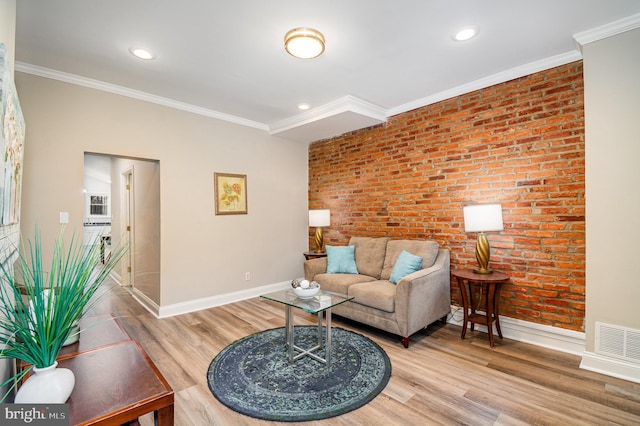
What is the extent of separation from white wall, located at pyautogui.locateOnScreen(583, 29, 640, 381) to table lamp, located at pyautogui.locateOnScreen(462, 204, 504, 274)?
0.66 meters

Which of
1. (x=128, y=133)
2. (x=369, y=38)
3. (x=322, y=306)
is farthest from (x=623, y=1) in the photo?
(x=128, y=133)

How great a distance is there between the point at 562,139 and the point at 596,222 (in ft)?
2.78

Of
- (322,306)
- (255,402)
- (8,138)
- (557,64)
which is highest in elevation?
(557,64)

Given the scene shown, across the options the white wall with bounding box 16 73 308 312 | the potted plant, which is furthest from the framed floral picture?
the potted plant

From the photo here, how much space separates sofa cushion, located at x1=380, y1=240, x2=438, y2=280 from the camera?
11.2 ft

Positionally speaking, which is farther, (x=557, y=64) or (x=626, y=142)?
(x=557, y=64)

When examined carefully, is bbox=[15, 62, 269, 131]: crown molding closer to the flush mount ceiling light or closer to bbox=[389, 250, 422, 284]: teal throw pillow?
the flush mount ceiling light

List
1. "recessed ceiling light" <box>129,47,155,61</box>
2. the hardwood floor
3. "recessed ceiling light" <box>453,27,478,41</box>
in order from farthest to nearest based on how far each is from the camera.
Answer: "recessed ceiling light" <box>129,47,155,61</box>, "recessed ceiling light" <box>453,27,478,41</box>, the hardwood floor

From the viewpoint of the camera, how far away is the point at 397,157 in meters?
4.07

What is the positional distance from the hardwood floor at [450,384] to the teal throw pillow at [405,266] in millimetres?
630

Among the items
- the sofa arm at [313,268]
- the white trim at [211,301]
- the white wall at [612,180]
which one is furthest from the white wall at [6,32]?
the white wall at [612,180]

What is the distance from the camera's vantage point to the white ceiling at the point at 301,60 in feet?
7.02

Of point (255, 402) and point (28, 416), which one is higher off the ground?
point (28, 416)

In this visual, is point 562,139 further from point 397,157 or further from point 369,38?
point 369,38
